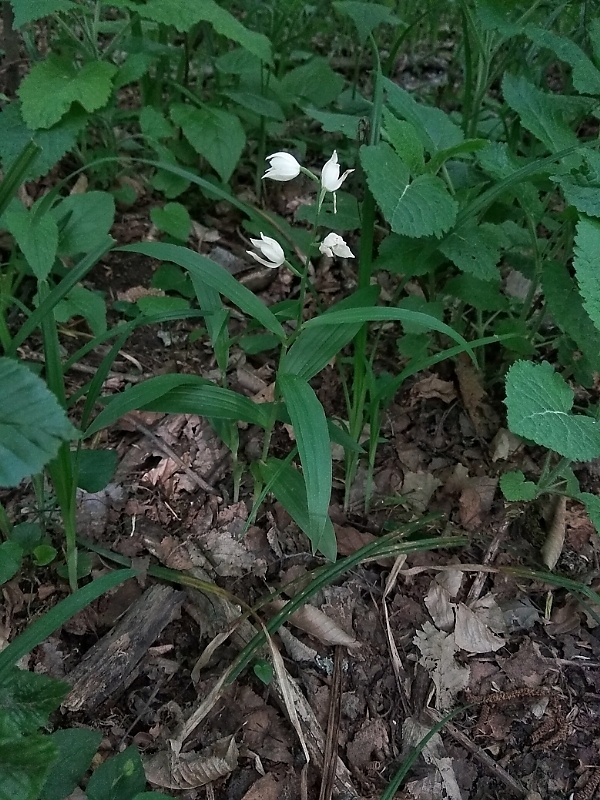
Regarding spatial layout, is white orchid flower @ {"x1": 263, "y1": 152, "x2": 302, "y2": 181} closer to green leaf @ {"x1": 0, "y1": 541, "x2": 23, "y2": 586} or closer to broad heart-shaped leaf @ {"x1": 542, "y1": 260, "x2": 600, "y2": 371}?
broad heart-shaped leaf @ {"x1": 542, "y1": 260, "x2": 600, "y2": 371}

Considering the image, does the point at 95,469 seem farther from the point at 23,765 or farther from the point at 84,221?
the point at 84,221

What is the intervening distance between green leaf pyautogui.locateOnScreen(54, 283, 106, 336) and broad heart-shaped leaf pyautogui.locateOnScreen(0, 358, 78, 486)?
2.67 feet

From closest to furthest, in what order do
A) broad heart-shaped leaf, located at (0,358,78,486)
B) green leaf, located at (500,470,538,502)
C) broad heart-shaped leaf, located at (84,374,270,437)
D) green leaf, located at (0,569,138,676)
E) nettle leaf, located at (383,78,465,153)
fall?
broad heart-shaped leaf, located at (0,358,78,486)
green leaf, located at (0,569,138,676)
broad heart-shaped leaf, located at (84,374,270,437)
green leaf, located at (500,470,538,502)
nettle leaf, located at (383,78,465,153)

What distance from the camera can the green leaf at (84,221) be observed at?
154 cm

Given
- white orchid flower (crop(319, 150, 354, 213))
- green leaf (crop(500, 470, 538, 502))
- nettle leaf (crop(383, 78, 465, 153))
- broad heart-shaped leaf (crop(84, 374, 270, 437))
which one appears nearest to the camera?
white orchid flower (crop(319, 150, 354, 213))

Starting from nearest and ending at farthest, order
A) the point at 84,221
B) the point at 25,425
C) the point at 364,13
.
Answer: the point at 25,425, the point at 84,221, the point at 364,13

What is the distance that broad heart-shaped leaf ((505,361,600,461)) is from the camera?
41.8 inches

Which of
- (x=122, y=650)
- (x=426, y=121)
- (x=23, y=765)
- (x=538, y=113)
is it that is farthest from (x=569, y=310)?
(x=23, y=765)

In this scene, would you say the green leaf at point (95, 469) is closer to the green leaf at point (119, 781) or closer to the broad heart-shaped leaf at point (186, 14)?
the green leaf at point (119, 781)

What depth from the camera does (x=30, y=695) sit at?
0.93 meters

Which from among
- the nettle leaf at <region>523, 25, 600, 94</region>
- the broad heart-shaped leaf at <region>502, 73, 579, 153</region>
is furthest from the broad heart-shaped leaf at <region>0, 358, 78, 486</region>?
the nettle leaf at <region>523, 25, 600, 94</region>

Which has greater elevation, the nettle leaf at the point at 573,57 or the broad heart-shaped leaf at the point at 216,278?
the nettle leaf at the point at 573,57

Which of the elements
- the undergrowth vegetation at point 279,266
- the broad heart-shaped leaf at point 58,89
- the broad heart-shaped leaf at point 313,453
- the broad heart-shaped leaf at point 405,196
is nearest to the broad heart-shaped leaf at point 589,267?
the undergrowth vegetation at point 279,266

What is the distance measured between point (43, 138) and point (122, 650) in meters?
1.34
